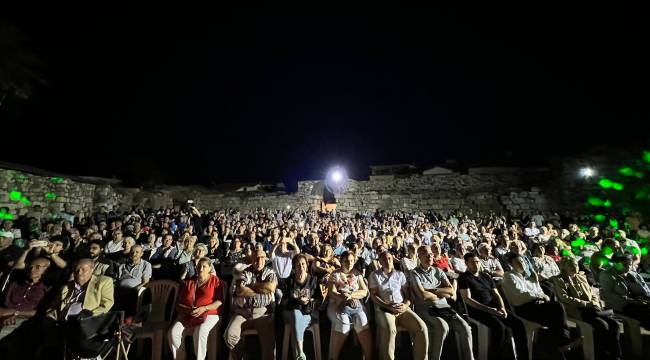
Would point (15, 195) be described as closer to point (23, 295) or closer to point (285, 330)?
point (23, 295)

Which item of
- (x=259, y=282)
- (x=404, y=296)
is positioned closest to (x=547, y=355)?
(x=404, y=296)

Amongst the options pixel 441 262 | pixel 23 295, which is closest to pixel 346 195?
pixel 441 262

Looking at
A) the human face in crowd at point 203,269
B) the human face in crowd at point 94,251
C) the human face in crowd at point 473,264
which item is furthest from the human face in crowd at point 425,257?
the human face in crowd at point 94,251

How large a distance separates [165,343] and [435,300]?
3.48m

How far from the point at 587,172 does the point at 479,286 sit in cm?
1895

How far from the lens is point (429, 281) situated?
3.54 meters

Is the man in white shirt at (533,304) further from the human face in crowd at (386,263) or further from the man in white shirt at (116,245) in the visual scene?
the man in white shirt at (116,245)

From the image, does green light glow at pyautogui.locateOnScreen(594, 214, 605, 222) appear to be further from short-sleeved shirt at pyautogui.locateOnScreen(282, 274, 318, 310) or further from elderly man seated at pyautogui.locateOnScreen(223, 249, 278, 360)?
elderly man seated at pyautogui.locateOnScreen(223, 249, 278, 360)

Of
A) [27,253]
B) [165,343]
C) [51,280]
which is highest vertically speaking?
[27,253]

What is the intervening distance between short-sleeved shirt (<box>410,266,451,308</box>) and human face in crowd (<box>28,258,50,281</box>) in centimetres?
468

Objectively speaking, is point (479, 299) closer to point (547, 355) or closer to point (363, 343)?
point (547, 355)

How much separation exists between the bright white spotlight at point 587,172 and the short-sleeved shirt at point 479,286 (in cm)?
1865

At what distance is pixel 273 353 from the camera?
2902 mm

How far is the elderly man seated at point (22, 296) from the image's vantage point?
111 inches
